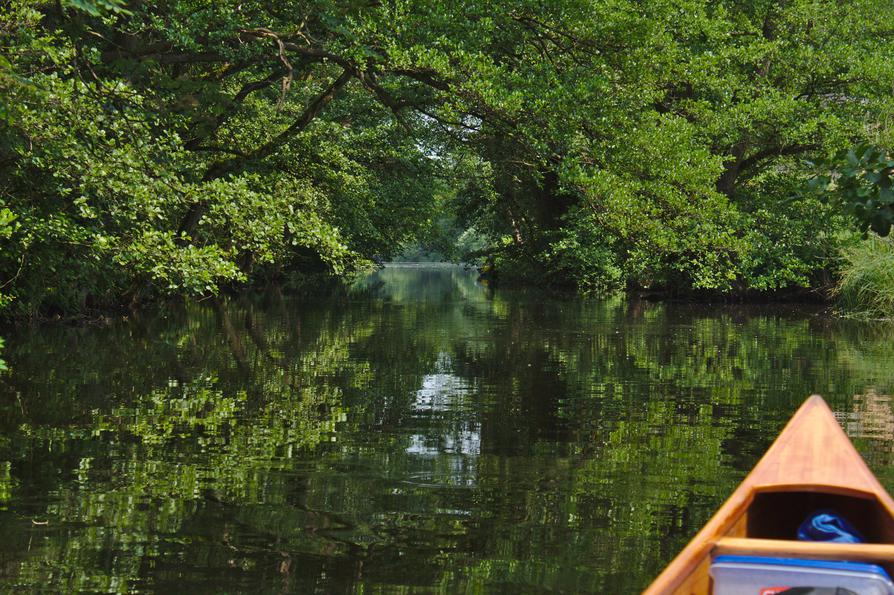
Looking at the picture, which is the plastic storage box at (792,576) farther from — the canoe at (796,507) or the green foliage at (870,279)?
the green foliage at (870,279)

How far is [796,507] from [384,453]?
385 cm

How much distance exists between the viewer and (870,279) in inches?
927

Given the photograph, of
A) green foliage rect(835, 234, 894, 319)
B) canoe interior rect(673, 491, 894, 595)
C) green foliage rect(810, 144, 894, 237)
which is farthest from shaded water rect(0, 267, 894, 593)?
green foliage rect(835, 234, 894, 319)

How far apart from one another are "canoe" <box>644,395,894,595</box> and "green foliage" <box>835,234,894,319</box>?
64.4ft

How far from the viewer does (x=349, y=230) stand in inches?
1174

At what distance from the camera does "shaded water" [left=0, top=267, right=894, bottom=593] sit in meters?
5.01

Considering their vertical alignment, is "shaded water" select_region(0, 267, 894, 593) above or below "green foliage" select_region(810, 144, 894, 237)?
below

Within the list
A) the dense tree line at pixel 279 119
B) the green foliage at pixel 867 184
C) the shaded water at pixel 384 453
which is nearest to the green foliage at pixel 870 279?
the dense tree line at pixel 279 119

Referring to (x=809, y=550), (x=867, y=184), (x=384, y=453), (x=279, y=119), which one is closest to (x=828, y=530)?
(x=809, y=550)

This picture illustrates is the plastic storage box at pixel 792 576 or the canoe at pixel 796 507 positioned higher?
the canoe at pixel 796 507

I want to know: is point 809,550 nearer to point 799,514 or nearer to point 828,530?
point 828,530

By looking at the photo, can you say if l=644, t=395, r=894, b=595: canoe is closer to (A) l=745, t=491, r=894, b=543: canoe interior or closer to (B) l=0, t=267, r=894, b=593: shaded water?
(A) l=745, t=491, r=894, b=543: canoe interior

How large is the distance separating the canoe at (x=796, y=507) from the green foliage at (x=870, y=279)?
772 inches

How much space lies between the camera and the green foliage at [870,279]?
74.4 ft
